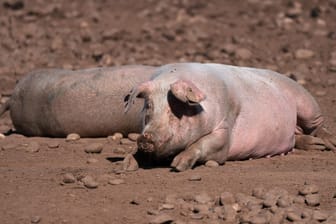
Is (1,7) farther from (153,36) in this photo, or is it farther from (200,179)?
(200,179)

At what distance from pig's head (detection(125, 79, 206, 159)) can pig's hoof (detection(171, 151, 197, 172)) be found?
0.09m

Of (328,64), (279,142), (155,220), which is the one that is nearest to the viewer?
(155,220)

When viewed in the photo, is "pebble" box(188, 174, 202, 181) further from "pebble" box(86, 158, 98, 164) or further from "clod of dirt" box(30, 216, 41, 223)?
"clod of dirt" box(30, 216, 41, 223)

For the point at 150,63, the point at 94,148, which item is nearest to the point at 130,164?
the point at 94,148

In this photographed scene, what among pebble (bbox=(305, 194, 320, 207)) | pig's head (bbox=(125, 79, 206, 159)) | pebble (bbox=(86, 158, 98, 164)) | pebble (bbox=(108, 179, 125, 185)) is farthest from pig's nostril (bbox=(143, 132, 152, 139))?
pebble (bbox=(305, 194, 320, 207))

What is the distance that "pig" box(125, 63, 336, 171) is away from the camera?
7.45 m

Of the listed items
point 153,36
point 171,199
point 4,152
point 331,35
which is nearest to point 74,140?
point 4,152

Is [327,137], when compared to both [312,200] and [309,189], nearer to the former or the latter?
[309,189]

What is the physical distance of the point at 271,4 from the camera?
17344 mm

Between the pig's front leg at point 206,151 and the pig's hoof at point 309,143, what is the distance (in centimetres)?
118

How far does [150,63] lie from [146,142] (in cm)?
550

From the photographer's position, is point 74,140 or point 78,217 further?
point 74,140

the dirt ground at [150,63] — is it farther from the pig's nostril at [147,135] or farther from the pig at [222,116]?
the pig's nostril at [147,135]

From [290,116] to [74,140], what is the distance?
203 cm
